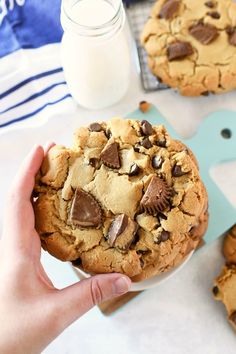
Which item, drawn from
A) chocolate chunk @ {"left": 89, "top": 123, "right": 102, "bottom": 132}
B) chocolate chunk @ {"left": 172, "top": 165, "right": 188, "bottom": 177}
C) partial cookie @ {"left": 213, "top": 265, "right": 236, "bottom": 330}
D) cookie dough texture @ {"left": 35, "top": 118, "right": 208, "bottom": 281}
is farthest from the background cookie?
chocolate chunk @ {"left": 89, "top": 123, "right": 102, "bottom": 132}

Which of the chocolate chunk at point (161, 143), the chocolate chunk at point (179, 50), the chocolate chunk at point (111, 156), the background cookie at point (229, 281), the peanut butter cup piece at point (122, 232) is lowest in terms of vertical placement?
the background cookie at point (229, 281)

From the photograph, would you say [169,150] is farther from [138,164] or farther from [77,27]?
[77,27]

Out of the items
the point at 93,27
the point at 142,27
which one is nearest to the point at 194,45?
the point at 142,27

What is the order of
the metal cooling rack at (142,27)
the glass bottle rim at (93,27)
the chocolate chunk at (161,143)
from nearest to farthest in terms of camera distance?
the chocolate chunk at (161,143) < the glass bottle rim at (93,27) < the metal cooling rack at (142,27)

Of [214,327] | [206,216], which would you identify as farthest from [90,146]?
[214,327]

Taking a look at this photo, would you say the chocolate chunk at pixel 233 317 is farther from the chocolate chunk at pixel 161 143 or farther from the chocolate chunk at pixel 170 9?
the chocolate chunk at pixel 170 9

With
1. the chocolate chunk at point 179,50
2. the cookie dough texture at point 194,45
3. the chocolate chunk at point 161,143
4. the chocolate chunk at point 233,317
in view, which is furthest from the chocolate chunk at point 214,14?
the chocolate chunk at point 233,317
